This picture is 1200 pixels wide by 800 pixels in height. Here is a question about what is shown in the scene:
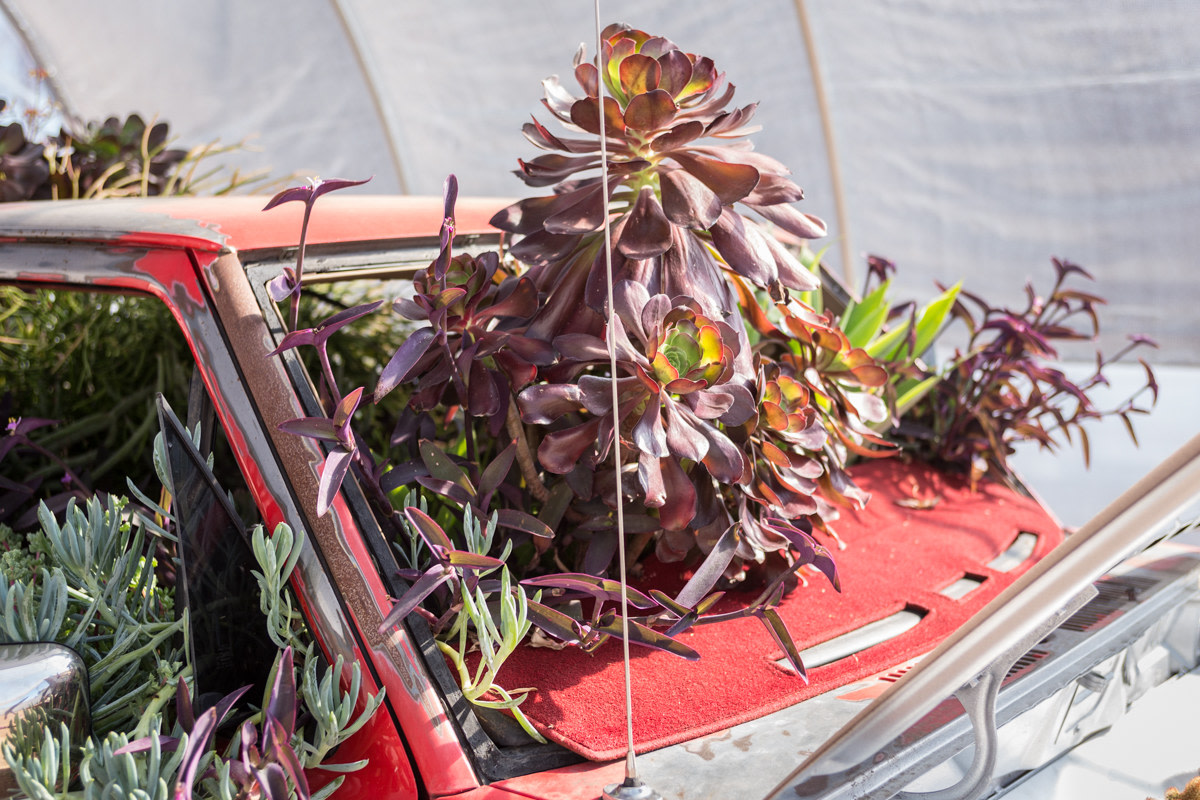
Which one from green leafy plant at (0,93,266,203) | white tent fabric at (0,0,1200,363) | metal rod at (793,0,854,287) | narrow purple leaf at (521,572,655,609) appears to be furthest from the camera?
metal rod at (793,0,854,287)

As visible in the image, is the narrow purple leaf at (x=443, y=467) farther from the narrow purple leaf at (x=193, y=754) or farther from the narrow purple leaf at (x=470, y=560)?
the narrow purple leaf at (x=193, y=754)

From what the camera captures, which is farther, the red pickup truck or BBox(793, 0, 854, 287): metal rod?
BBox(793, 0, 854, 287): metal rod

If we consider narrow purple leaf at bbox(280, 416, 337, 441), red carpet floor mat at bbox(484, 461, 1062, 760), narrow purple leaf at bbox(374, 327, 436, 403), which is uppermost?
narrow purple leaf at bbox(374, 327, 436, 403)

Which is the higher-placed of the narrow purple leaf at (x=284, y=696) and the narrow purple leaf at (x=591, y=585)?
the narrow purple leaf at (x=284, y=696)

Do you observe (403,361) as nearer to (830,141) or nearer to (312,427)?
(312,427)

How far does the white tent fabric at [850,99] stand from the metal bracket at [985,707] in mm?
4223

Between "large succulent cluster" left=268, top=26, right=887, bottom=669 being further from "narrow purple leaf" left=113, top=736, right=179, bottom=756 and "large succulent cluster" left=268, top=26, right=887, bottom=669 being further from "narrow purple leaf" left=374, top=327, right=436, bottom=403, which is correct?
"narrow purple leaf" left=113, top=736, right=179, bottom=756

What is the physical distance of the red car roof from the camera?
46.9 inches

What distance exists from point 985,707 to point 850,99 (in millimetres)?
4604

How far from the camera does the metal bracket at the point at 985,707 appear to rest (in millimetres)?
805

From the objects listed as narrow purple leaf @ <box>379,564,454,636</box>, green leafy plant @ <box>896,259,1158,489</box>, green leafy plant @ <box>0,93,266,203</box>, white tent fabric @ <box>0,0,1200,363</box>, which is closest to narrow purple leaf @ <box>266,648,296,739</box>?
narrow purple leaf @ <box>379,564,454,636</box>

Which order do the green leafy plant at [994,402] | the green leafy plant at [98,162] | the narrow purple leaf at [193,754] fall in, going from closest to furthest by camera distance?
the narrow purple leaf at [193,754] < the green leafy plant at [994,402] < the green leafy plant at [98,162]

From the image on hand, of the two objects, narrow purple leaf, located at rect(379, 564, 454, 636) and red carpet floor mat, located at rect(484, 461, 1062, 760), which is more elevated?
narrow purple leaf, located at rect(379, 564, 454, 636)

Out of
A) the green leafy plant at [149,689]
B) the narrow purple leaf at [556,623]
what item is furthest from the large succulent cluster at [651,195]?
the green leafy plant at [149,689]
